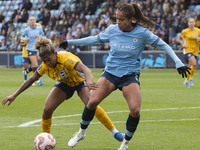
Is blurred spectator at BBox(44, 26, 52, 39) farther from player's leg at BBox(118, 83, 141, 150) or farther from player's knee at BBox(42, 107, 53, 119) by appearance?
player's leg at BBox(118, 83, 141, 150)

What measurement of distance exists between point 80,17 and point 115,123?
80.9 feet

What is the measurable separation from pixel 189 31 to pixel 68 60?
12.2 m

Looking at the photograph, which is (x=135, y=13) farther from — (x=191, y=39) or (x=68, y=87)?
(x=191, y=39)

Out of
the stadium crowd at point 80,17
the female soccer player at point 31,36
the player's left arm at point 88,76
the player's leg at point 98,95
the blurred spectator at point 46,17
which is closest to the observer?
the player's left arm at point 88,76

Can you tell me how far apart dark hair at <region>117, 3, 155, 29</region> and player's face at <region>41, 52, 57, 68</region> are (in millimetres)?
1143

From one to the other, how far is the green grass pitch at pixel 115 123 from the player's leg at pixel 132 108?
0.35 meters

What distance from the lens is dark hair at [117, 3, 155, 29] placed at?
23.3 feet

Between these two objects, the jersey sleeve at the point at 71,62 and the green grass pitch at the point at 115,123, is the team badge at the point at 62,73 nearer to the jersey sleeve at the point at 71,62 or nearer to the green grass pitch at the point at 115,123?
Result: the jersey sleeve at the point at 71,62

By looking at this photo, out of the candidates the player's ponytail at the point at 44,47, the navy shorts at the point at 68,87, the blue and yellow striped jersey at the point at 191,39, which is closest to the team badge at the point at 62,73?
the navy shorts at the point at 68,87

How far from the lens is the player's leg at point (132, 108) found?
22.1 ft

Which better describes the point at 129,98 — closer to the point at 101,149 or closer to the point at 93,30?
the point at 101,149

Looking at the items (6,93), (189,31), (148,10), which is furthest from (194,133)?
(148,10)

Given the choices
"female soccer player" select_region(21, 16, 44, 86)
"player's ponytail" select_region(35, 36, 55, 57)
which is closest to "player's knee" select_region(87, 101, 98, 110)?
"player's ponytail" select_region(35, 36, 55, 57)

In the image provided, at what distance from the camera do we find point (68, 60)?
7223 millimetres
